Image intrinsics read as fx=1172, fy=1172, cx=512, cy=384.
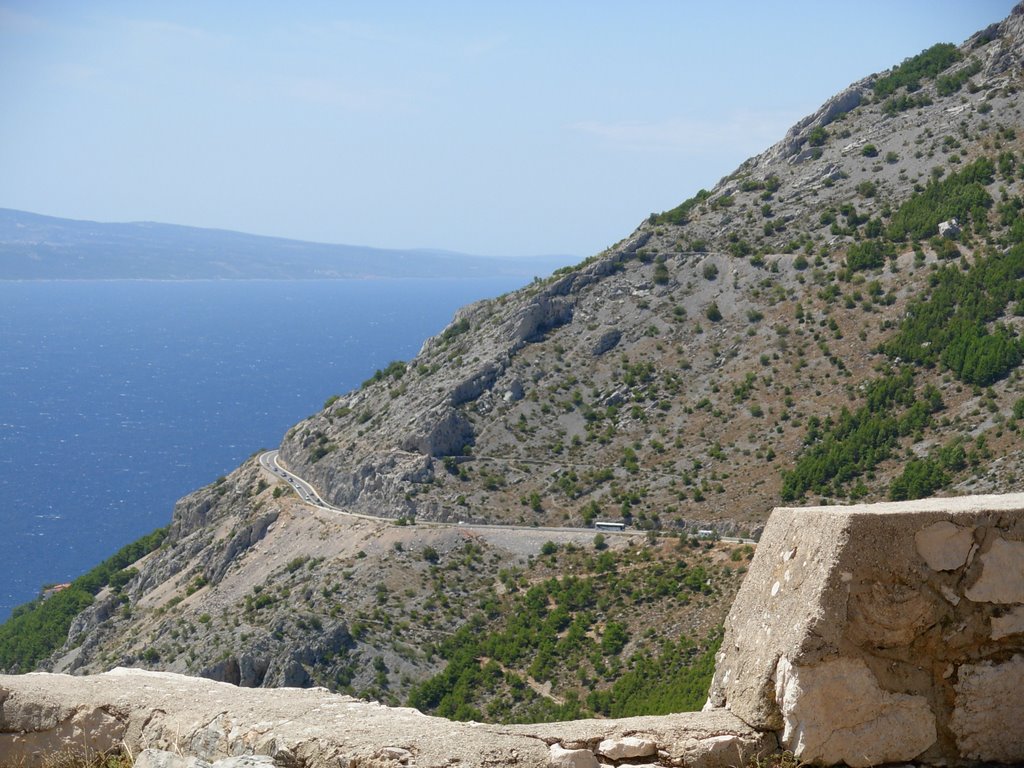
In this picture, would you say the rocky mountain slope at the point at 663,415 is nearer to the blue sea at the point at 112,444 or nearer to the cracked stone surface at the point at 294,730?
the blue sea at the point at 112,444

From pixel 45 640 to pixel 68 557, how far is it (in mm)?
30030

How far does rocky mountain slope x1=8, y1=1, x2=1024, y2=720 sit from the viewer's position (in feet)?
152

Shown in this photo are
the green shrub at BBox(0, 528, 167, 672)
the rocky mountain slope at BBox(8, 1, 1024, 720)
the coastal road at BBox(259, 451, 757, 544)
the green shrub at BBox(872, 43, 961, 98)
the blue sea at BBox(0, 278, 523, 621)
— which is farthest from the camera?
the blue sea at BBox(0, 278, 523, 621)

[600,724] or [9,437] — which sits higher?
[600,724]

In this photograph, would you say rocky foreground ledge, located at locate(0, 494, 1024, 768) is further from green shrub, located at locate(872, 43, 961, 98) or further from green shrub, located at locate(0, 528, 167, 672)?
green shrub, located at locate(872, 43, 961, 98)

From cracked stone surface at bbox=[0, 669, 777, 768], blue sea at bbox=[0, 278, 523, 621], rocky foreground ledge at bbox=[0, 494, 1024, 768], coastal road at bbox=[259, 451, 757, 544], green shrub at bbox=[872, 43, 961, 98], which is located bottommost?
blue sea at bbox=[0, 278, 523, 621]

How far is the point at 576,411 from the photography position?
60.1m

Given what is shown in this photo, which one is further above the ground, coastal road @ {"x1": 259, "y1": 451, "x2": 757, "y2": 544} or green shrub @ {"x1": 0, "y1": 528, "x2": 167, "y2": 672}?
coastal road @ {"x1": 259, "y1": 451, "x2": 757, "y2": 544}

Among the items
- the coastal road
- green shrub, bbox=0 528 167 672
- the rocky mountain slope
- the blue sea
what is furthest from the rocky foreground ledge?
the blue sea

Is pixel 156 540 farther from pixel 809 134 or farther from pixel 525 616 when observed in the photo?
pixel 809 134

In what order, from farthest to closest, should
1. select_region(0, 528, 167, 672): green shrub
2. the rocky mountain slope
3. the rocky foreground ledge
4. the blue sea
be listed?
the blue sea, select_region(0, 528, 167, 672): green shrub, the rocky mountain slope, the rocky foreground ledge

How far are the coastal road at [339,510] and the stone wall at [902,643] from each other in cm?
3993

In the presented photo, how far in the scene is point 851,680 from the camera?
5.41 metres

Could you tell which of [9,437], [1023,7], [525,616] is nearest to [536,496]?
[525,616]
